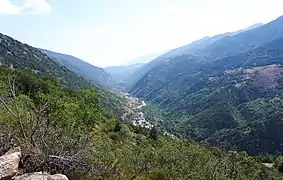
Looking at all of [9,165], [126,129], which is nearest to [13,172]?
[9,165]

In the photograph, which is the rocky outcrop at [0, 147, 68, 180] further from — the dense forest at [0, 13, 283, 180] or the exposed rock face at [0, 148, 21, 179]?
the dense forest at [0, 13, 283, 180]

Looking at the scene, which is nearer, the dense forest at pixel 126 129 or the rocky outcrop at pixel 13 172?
the rocky outcrop at pixel 13 172

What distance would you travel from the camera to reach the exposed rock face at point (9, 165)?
8.79 metres

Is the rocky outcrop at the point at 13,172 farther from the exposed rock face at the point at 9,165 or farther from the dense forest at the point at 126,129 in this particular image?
the dense forest at the point at 126,129

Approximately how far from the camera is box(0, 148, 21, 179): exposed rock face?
8.79 meters

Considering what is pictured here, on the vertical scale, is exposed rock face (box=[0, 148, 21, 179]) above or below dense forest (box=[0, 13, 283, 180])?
above

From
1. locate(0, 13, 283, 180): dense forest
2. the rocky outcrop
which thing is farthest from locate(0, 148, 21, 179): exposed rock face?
locate(0, 13, 283, 180): dense forest

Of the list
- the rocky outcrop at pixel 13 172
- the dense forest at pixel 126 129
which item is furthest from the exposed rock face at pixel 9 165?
the dense forest at pixel 126 129

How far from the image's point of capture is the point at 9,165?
892 cm

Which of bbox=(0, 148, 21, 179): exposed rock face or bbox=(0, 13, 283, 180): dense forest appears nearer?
bbox=(0, 148, 21, 179): exposed rock face

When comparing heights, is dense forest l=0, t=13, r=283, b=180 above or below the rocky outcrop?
below

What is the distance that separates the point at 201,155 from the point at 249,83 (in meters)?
170

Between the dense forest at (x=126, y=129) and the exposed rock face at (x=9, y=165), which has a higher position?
the exposed rock face at (x=9, y=165)

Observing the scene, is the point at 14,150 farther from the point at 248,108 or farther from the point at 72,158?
the point at 248,108
